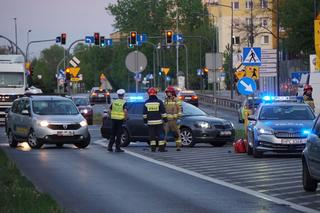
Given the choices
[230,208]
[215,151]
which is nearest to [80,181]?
[230,208]

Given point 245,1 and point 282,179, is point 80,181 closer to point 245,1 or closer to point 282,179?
point 282,179

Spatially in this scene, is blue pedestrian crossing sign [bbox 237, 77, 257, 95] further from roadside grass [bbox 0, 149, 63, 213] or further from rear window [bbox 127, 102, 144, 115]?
roadside grass [bbox 0, 149, 63, 213]

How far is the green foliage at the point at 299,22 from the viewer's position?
66.9 metres

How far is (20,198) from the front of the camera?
495 inches

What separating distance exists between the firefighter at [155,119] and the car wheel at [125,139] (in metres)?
2.77

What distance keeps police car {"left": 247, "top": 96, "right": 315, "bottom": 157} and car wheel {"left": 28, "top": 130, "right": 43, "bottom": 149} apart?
6.80 metres

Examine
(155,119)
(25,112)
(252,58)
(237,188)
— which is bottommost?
(237,188)

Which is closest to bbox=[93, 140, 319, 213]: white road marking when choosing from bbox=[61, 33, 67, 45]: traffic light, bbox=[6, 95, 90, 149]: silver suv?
bbox=[6, 95, 90, 149]: silver suv

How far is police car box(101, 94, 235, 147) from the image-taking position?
27906 mm

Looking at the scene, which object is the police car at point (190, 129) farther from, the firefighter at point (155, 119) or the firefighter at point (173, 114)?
the firefighter at point (155, 119)

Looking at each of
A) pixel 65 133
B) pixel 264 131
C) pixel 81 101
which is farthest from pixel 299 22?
pixel 264 131

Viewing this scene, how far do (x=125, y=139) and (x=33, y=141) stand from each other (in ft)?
9.84

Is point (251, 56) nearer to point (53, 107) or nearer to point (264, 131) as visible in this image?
point (53, 107)

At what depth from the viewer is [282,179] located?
17.2 meters
